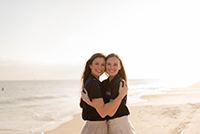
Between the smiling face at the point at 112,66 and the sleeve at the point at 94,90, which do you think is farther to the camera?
the smiling face at the point at 112,66

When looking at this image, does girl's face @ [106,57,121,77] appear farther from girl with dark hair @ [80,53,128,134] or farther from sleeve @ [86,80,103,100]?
sleeve @ [86,80,103,100]

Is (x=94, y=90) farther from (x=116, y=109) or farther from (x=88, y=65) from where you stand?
(x=88, y=65)

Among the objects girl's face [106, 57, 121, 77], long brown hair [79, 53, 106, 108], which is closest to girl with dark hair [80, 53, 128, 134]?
long brown hair [79, 53, 106, 108]

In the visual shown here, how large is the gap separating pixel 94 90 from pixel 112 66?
0.65m

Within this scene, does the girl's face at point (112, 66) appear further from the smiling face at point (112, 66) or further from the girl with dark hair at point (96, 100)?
the girl with dark hair at point (96, 100)

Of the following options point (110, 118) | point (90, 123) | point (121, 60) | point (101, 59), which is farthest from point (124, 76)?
→ point (90, 123)

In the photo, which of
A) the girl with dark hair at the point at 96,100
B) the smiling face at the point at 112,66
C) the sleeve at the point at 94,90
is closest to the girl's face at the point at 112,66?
the smiling face at the point at 112,66

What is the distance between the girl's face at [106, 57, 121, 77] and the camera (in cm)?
338

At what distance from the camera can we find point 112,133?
3182mm

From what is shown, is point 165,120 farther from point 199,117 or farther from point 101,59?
point 101,59

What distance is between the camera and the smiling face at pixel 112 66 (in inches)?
133

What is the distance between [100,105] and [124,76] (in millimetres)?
1031

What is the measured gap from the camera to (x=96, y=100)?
2.91m

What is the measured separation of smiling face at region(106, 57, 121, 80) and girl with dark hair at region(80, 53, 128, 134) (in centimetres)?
10
